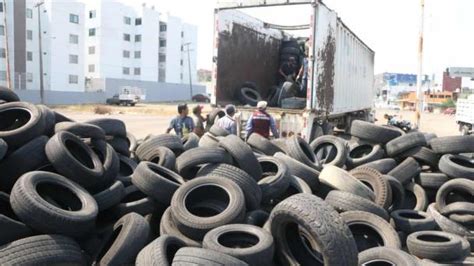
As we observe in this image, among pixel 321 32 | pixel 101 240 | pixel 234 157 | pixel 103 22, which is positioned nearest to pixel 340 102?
pixel 321 32

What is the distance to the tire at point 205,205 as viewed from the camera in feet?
15.1

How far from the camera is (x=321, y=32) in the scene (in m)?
10.7

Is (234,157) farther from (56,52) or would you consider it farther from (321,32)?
(56,52)

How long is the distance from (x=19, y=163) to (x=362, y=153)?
229 inches

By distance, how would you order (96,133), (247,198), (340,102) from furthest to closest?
(340,102), (96,133), (247,198)

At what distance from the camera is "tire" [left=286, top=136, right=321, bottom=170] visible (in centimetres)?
706

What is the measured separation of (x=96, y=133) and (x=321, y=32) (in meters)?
6.49

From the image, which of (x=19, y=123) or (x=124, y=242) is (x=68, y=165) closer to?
(x=124, y=242)

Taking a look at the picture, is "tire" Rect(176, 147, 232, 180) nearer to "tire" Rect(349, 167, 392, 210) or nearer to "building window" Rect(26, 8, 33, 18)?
"tire" Rect(349, 167, 392, 210)

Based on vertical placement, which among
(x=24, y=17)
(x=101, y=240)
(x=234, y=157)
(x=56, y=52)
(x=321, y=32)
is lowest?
(x=101, y=240)

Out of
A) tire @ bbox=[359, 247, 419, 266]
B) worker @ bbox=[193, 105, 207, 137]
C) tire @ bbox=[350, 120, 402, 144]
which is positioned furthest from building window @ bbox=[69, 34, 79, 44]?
tire @ bbox=[359, 247, 419, 266]

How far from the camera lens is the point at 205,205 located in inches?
208

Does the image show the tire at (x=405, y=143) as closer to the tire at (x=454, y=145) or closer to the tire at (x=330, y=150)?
the tire at (x=454, y=145)

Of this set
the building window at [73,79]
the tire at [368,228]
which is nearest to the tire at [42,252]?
the tire at [368,228]
